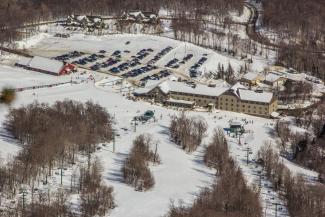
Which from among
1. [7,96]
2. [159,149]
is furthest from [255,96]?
[7,96]

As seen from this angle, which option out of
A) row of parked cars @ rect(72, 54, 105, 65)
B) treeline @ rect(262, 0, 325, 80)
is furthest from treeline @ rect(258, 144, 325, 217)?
treeline @ rect(262, 0, 325, 80)

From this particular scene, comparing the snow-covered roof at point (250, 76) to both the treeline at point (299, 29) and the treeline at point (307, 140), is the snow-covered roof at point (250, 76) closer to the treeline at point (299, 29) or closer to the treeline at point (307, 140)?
the treeline at point (299, 29)

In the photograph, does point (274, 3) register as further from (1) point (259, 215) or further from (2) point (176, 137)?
(1) point (259, 215)

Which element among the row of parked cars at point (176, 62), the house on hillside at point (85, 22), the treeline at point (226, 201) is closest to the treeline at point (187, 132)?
the treeline at point (226, 201)

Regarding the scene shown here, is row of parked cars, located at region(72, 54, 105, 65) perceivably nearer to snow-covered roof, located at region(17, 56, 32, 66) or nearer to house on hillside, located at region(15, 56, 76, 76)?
house on hillside, located at region(15, 56, 76, 76)

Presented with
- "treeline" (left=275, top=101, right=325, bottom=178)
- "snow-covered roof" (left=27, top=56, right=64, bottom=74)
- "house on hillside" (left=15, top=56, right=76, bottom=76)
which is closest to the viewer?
"treeline" (left=275, top=101, right=325, bottom=178)

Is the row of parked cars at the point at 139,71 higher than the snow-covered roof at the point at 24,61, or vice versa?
the snow-covered roof at the point at 24,61
